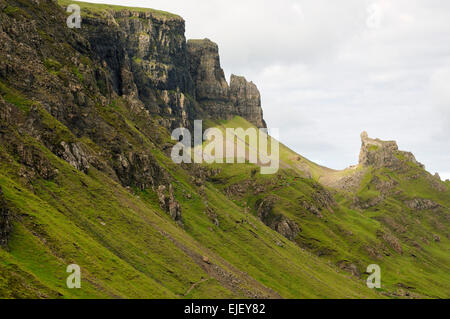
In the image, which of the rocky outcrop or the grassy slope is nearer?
the grassy slope

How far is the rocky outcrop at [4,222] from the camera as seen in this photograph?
4663 inches

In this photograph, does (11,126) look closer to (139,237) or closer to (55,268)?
(139,237)

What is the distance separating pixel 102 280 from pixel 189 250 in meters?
62.7

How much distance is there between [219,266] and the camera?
190 metres

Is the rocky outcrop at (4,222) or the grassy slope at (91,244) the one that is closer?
the grassy slope at (91,244)

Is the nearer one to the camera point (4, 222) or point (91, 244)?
point (4, 222)

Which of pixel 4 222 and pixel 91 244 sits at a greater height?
pixel 4 222

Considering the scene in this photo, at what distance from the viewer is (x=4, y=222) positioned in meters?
121

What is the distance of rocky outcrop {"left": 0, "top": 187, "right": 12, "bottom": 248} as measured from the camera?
118438 mm
